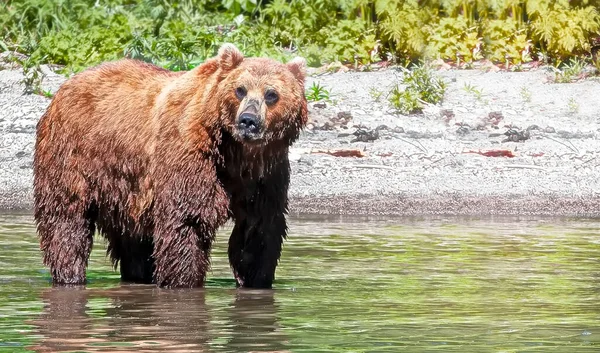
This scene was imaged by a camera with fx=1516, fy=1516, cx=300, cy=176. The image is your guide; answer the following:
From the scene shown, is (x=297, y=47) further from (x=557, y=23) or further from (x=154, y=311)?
(x=154, y=311)

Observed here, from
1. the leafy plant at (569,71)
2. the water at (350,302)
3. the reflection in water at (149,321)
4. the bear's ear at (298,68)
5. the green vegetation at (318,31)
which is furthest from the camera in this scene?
the green vegetation at (318,31)

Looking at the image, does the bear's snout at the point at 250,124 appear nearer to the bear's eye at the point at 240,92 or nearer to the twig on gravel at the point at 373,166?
the bear's eye at the point at 240,92

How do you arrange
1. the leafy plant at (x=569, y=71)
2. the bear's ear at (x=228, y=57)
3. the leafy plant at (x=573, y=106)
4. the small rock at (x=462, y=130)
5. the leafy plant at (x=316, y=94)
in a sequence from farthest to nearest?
the leafy plant at (x=569, y=71) → the leafy plant at (x=316, y=94) → the leafy plant at (x=573, y=106) → the small rock at (x=462, y=130) → the bear's ear at (x=228, y=57)

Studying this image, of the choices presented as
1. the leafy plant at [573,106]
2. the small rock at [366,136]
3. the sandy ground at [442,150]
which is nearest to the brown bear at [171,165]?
the sandy ground at [442,150]

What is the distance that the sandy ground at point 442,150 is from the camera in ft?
47.3

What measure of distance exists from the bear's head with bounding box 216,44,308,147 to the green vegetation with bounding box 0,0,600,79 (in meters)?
7.96

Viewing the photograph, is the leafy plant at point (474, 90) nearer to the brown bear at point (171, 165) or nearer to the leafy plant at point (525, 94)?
the leafy plant at point (525, 94)

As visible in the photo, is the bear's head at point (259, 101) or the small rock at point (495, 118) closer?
the bear's head at point (259, 101)

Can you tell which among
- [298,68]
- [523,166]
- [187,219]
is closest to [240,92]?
[298,68]

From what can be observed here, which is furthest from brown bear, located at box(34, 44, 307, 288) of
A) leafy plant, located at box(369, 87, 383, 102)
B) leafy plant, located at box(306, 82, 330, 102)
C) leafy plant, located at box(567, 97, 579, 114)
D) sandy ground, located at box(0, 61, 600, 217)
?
leafy plant, located at box(567, 97, 579, 114)

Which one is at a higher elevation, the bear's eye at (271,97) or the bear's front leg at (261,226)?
the bear's eye at (271,97)

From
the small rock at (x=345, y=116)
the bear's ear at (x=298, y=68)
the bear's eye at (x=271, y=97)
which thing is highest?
the bear's ear at (x=298, y=68)

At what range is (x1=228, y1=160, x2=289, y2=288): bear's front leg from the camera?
9133 mm

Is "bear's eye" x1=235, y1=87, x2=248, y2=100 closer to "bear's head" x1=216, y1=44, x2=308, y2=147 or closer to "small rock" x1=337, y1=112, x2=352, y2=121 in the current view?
"bear's head" x1=216, y1=44, x2=308, y2=147
